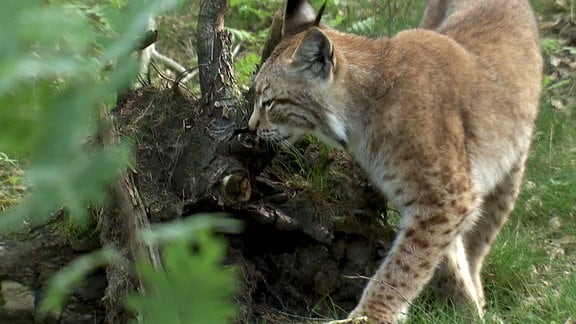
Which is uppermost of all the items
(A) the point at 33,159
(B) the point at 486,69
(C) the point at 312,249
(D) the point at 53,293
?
(A) the point at 33,159

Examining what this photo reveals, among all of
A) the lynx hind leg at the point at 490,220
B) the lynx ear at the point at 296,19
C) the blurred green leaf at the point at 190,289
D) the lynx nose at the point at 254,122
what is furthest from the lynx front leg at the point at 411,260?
the blurred green leaf at the point at 190,289

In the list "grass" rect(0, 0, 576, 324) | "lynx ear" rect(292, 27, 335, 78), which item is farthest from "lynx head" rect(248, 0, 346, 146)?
"grass" rect(0, 0, 576, 324)

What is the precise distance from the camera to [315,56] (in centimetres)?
429

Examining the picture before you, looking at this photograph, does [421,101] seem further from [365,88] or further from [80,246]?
[80,246]

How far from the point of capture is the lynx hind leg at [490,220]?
4984mm

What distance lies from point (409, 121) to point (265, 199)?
0.85m

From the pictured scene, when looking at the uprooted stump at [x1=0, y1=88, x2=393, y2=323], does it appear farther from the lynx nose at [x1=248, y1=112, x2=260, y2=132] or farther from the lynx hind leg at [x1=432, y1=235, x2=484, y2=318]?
the lynx hind leg at [x1=432, y1=235, x2=484, y2=318]

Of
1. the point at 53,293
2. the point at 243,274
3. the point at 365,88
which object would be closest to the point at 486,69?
the point at 365,88

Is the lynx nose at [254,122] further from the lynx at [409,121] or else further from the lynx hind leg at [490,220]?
the lynx hind leg at [490,220]

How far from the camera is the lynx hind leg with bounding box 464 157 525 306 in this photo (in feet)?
16.4

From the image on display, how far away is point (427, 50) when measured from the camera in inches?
179

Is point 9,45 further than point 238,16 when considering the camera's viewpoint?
No

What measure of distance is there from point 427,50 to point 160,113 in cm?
147

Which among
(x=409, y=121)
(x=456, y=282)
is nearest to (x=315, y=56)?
(x=409, y=121)
